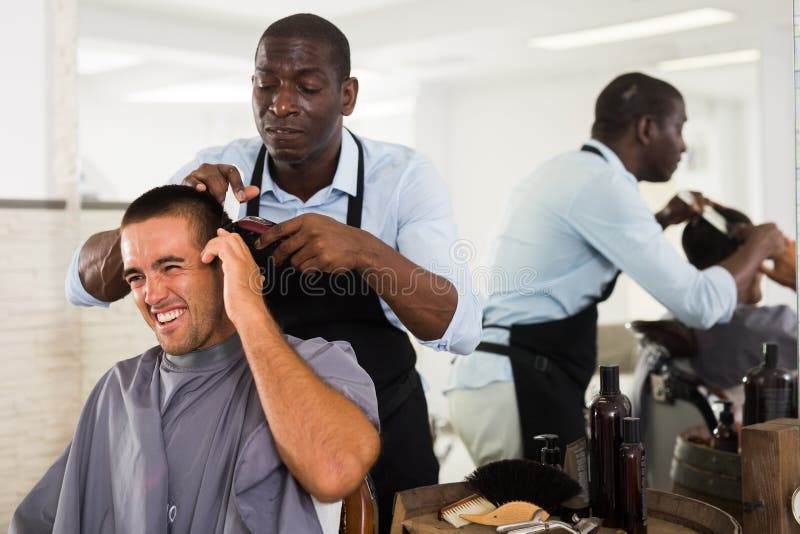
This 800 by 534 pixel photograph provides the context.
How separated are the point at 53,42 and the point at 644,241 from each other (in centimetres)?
192

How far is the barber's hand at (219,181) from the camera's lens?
1613 millimetres

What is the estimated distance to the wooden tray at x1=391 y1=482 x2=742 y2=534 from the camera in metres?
1.34

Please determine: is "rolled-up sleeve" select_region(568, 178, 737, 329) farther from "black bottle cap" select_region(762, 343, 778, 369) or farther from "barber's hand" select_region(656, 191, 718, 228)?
"barber's hand" select_region(656, 191, 718, 228)

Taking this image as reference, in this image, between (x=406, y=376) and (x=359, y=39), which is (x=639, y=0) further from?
(x=406, y=376)

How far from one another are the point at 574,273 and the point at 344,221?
870 mm

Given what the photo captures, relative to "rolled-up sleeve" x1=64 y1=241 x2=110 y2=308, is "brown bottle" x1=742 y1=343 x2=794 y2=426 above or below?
below

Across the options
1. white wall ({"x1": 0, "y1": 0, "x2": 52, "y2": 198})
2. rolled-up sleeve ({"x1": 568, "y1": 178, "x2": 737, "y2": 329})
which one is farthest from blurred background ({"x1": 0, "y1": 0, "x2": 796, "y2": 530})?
rolled-up sleeve ({"x1": 568, "y1": 178, "x2": 737, "y2": 329})

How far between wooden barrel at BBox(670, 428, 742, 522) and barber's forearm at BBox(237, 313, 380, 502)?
3.45ft

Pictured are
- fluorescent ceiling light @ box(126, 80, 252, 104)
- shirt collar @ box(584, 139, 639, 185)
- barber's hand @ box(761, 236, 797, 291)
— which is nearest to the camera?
shirt collar @ box(584, 139, 639, 185)

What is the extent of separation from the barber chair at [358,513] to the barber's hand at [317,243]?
404mm

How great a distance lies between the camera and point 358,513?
1412 mm

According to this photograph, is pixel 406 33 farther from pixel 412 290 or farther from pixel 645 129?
pixel 412 290

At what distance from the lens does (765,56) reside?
5488 millimetres

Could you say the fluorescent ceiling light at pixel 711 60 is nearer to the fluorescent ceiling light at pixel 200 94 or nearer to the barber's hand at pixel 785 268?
the fluorescent ceiling light at pixel 200 94
